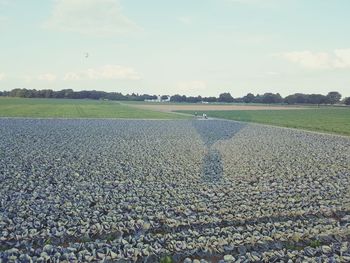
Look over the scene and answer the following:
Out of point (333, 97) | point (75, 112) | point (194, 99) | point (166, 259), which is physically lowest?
point (166, 259)

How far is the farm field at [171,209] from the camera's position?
6078 millimetres

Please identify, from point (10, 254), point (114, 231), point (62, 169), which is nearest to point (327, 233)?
point (114, 231)

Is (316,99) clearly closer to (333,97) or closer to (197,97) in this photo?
(333,97)

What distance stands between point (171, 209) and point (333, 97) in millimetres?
168607

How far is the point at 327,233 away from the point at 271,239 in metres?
1.38

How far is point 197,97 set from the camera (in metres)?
182

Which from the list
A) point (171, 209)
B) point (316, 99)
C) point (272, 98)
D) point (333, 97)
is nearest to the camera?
point (171, 209)

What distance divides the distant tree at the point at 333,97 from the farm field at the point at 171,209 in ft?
506

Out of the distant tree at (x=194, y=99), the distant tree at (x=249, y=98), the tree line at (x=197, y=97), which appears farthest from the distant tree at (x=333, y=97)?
the distant tree at (x=194, y=99)

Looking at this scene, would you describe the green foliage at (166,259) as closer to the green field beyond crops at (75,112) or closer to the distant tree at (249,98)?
the green field beyond crops at (75,112)

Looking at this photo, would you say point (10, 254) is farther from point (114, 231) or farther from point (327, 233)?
point (327, 233)

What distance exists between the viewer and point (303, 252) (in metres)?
6.12

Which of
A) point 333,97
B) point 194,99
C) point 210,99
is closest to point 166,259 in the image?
point 333,97

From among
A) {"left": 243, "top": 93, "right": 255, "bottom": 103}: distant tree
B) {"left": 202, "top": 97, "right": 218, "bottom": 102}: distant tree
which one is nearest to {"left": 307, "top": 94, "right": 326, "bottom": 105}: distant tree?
{"left": 243, "top": 93, "right": 255, "bottom": 103}: distant tree
